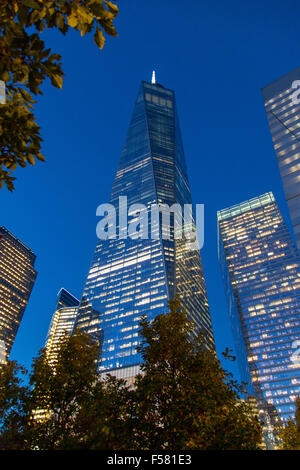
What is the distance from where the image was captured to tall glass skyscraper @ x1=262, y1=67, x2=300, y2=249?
66.7 feet

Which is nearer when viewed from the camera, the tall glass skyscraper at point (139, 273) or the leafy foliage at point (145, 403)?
the leafy foliage at point (145, 403)

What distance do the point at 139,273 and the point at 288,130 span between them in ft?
374

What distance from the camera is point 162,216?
148 m

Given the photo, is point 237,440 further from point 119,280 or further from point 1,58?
point 119,280

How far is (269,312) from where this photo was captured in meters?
163

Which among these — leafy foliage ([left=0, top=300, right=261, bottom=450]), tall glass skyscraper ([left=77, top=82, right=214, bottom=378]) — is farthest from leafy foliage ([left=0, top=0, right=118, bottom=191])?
tall glass skyscraper ([left=77, top=82, right=214, bottom=378])

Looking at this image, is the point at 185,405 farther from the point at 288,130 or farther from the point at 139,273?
the point at 139,273

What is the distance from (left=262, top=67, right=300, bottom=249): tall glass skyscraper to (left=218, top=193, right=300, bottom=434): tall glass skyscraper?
471ft

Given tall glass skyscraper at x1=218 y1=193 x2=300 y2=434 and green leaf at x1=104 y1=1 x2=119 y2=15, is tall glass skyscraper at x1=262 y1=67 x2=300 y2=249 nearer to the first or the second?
green leaf at x1=104 y1=1 x2=119 y2=15

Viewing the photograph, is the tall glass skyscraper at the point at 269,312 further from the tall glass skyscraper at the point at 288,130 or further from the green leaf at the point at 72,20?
the green leaf at the point at 72,20

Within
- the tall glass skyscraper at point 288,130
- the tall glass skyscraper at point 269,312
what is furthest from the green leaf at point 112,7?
the tall glass skyscraper at point 269,312

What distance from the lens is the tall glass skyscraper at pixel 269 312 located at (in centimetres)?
13959

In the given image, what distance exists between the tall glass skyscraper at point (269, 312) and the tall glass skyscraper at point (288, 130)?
144 metres

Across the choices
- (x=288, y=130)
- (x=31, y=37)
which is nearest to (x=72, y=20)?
(x=31, y=37)
